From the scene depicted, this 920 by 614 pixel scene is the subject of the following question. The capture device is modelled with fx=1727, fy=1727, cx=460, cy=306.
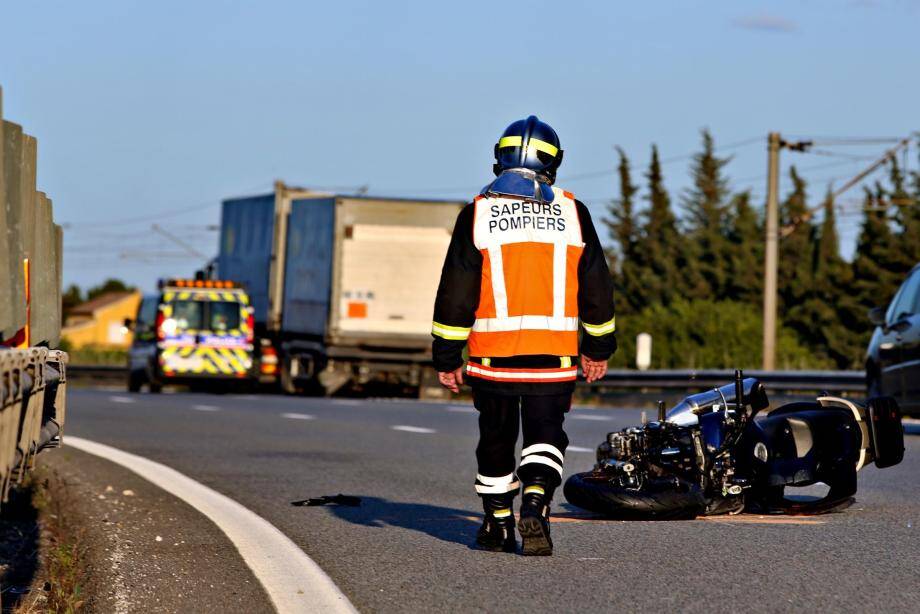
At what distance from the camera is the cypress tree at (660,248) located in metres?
94.6

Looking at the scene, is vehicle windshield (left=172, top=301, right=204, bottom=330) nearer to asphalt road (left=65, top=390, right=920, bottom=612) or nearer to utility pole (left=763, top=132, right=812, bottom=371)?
utility pole (left=763, top=132, right=812, bottom=371)

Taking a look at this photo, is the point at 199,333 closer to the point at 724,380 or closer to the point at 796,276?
the point at 724,380

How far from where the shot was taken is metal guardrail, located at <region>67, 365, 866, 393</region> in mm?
22125

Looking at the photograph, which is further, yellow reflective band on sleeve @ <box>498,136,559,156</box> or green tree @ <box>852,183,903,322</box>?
green tree @ <box>852,183,903,322</box>

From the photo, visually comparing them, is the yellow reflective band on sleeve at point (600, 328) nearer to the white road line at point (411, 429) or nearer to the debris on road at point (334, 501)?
the debris on road at point (334, 501)

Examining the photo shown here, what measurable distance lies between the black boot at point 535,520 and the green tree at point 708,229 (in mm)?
86568

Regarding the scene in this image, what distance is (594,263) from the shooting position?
7.04 meters

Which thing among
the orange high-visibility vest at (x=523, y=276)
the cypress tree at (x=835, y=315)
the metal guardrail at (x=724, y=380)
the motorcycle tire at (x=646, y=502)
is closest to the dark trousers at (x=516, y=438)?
the orange high-visibility vest at (x=523, y=276)

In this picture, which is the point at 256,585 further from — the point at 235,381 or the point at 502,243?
the point at 235,381

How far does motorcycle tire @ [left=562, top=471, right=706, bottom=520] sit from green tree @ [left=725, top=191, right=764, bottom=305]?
81.7 metres

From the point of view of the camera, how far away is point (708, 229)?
9706cm

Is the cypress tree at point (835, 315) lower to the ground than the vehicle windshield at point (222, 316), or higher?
higher

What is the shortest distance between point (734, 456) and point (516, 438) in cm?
183

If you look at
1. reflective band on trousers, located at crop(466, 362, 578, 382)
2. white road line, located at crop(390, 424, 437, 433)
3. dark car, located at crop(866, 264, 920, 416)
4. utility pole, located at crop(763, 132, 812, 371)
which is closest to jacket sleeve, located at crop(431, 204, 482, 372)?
reflective band on trousers, located at crop(466, 362, 578, 382)
